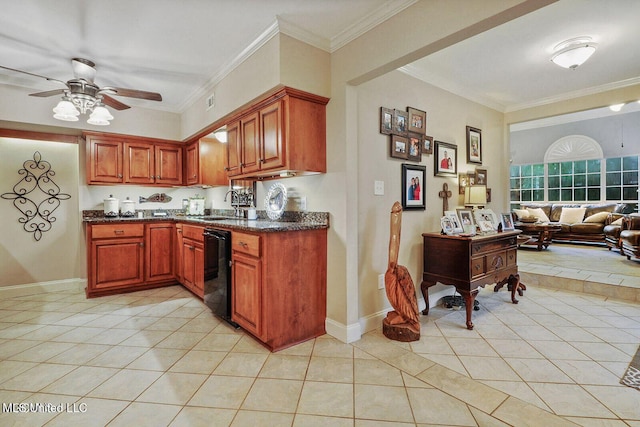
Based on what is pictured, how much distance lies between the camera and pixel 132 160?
4156 millimetres

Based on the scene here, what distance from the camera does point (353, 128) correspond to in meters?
2.46

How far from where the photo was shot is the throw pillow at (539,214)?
6.98 metres

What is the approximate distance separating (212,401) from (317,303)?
1.06 m

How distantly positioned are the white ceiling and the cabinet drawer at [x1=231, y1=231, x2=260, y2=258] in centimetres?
160

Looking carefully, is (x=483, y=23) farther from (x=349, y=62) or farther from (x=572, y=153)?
(x=572, y=153)

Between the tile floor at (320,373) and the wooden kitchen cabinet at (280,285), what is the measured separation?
0.49 feet

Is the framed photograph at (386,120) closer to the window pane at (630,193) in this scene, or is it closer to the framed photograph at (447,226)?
the framed photograph at (447,226)

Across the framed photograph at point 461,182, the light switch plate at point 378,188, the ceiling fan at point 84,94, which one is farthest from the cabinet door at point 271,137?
the framed photograph at point 461,182

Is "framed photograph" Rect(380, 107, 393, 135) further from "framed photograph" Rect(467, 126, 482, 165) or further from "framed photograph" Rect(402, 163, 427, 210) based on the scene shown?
"framed photograph" Rect(467, 126, 482, 165)

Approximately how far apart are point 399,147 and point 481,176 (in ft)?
5.41

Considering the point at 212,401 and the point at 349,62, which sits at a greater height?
the point at 349,62

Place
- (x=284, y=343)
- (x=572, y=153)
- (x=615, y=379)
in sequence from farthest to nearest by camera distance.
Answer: (x=572, y=153) < (x=284, y=343) < (x=615, y=379)

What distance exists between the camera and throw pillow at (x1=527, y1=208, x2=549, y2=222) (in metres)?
6.98

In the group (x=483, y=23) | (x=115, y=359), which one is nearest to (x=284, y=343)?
(x=115, y=359)
